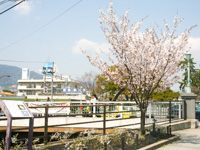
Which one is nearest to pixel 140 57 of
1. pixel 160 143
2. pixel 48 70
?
pixel 160 143

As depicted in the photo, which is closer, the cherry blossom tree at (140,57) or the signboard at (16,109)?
the signboard at (16,109)

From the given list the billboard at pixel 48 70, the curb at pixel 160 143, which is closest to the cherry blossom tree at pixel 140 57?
the curb at pixel 160 143

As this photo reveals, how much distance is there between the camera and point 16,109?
4.88 m

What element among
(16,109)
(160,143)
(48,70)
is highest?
(48,70)

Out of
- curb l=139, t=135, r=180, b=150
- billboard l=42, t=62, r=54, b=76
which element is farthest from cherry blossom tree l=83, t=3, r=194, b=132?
billboard l=42, t=62, r=54, b=76

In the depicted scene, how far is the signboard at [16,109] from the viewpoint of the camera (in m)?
4.75

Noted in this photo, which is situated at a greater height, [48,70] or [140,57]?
[48,70]

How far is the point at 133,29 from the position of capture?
11.4 metres

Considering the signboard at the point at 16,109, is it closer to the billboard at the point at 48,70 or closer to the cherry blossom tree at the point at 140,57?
the cherry blossom tree at the point at 140,57

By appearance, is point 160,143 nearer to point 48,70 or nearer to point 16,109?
point 16,109

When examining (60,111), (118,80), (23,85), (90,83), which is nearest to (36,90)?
(23,85)

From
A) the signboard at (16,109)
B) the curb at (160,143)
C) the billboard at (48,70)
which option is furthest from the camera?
the billboard at (48,70)

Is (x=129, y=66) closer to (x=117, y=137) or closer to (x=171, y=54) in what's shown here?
(x=171, y=54)

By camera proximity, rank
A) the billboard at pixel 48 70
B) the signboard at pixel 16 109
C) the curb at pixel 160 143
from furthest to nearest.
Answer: the billboard at pixel 48 70
the curb at pixel 160 143
the signboard at pixel 16 109
